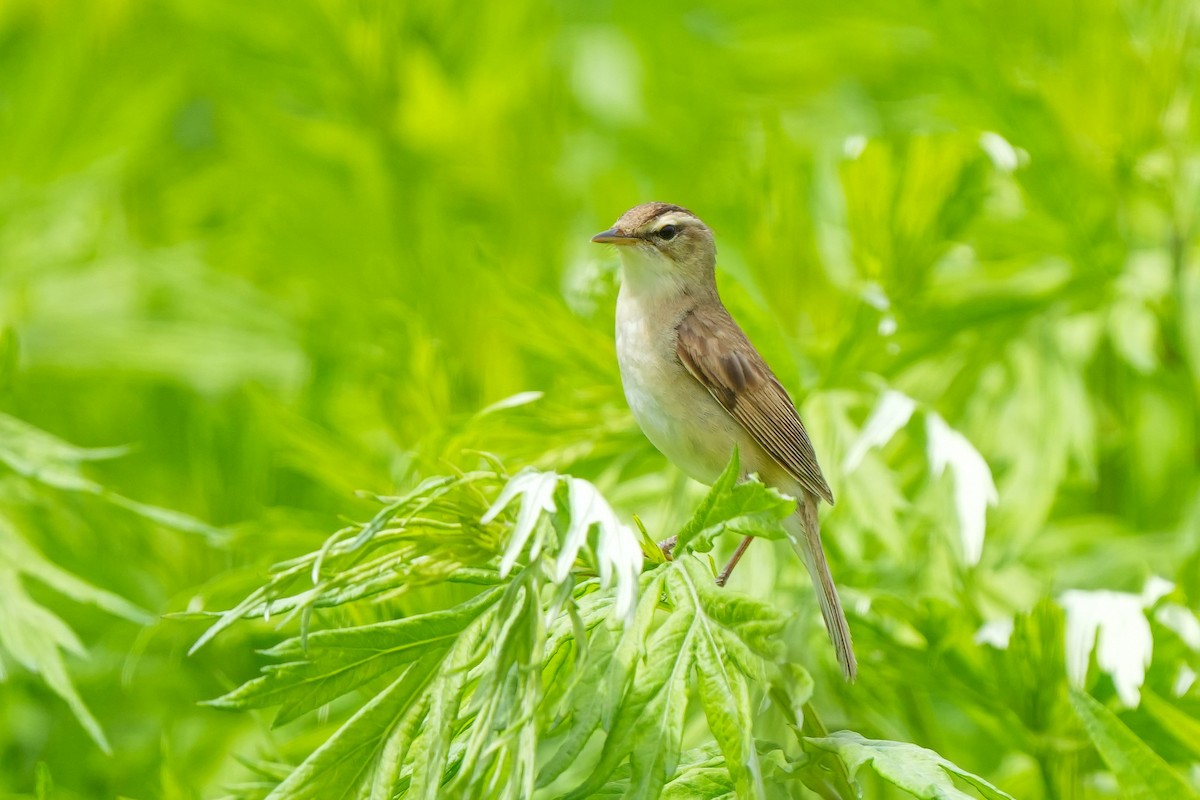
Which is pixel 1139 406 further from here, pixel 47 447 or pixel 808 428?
pixel 47 447

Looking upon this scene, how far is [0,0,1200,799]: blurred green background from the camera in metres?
2.37

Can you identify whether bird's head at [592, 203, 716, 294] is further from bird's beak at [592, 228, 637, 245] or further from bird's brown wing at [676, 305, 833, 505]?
bird's brown wing at [676, 305, 833, 505]

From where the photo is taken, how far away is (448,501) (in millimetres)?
1431

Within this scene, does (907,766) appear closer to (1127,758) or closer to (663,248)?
(1127,758)

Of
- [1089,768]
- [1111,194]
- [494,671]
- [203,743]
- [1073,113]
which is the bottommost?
[203,743]

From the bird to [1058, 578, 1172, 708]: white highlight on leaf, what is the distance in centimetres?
41

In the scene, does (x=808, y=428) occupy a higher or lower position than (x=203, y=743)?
higher

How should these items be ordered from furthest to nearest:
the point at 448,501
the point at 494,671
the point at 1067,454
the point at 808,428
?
the point at 1067,454 → the point at 808,428 → the point at 448,501 → the point at 494,671

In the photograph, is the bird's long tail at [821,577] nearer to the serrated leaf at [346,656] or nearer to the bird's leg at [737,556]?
the bird's leg at [737,556]

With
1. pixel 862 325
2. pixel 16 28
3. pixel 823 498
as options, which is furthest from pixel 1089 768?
pixel 16 28

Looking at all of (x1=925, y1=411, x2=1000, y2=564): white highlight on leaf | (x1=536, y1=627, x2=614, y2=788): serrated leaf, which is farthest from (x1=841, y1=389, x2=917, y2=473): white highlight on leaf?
(x1=536, y1=627, x2=614, y2=788): serrated leaf

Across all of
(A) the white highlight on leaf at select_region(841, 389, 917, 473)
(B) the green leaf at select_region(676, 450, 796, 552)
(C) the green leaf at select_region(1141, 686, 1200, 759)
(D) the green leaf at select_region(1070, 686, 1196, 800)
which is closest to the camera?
(B) the green leaf at select_region(676, 450, 796, 552)

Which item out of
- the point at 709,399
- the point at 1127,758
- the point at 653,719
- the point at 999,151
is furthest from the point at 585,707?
the point at 999,151

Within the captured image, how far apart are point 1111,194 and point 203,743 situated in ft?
7.79
